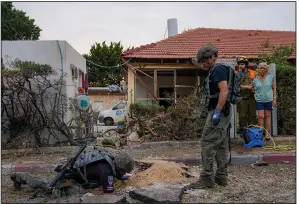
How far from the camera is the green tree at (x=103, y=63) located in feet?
125

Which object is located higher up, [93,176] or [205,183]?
[93,176]

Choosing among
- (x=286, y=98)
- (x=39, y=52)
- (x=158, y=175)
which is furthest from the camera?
(x=39, y=52)

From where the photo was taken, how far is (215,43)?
19.6m

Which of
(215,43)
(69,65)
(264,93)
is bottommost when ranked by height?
(264,93)

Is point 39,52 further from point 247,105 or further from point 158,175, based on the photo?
point 158,175

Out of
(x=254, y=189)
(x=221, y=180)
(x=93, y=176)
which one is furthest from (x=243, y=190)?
(x=93, y=176)

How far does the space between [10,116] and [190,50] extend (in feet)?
34.8

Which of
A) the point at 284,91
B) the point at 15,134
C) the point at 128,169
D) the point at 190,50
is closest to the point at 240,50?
the point at 190,50

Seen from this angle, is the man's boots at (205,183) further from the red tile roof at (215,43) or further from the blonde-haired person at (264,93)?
the red tile roof at (215,43)

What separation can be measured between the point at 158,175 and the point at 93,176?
111 cm

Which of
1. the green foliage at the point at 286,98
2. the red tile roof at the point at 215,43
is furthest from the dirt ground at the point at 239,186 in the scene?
the red tile roof at the point at 215,43

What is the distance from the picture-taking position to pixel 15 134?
898cm

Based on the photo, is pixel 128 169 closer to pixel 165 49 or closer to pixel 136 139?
pixel 136 139

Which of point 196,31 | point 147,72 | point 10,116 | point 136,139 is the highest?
point 196,31
